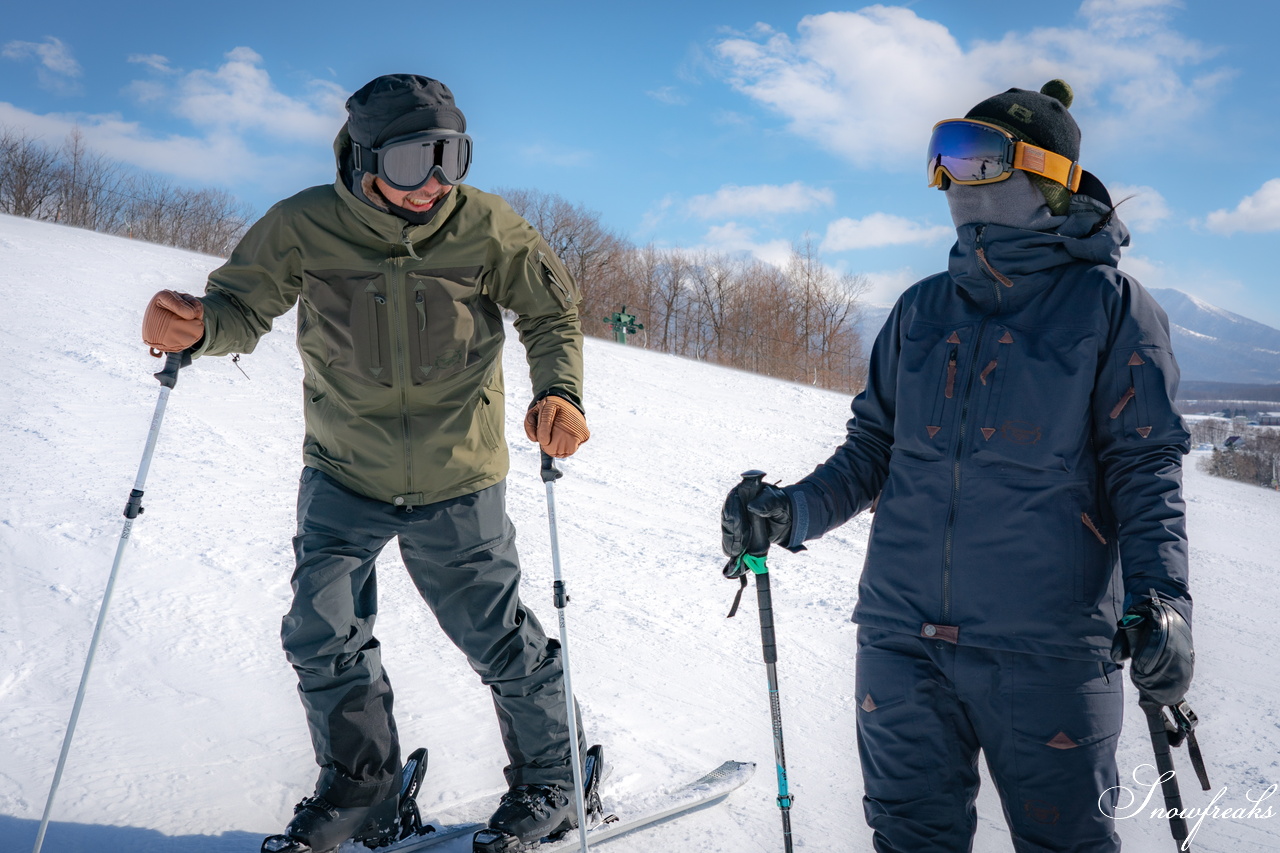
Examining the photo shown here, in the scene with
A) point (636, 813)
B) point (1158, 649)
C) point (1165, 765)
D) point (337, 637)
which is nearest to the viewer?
point (1158, 649)

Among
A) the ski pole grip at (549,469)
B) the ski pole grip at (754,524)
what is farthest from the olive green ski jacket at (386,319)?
the ski pole grip at (754,524)

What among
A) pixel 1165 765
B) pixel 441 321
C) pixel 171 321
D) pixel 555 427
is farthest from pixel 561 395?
pixel 1165 765

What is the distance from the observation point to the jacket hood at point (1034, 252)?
1.79 meters

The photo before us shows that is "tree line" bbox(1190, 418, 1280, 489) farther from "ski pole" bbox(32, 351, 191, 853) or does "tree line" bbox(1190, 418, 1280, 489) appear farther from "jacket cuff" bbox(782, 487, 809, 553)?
"ski pole" bbox(32, 351, 191, 853)

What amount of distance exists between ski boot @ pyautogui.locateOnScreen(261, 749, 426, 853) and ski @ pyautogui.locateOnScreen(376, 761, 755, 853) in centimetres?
5

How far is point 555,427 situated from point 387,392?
466mm

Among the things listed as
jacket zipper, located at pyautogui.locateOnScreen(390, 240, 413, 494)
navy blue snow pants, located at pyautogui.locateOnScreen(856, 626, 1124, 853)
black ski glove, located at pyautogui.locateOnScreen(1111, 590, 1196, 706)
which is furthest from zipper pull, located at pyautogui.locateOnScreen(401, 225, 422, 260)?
black ski glove, located at pyautogui.locateOnScreen(1111, 590, 1196, 706)

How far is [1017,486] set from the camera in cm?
172

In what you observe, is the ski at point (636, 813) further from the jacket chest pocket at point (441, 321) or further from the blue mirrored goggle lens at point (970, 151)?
the blue mirrored goggle lens at point (970, 151)

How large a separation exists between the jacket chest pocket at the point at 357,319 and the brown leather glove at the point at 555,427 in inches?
16.0

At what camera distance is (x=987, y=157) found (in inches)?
74.1

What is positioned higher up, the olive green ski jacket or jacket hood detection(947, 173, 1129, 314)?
jacket hood detection(947, 173, 1129, 314)

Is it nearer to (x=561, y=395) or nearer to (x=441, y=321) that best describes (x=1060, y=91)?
(x=561, y=395)

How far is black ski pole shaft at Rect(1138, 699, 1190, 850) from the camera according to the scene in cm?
158
